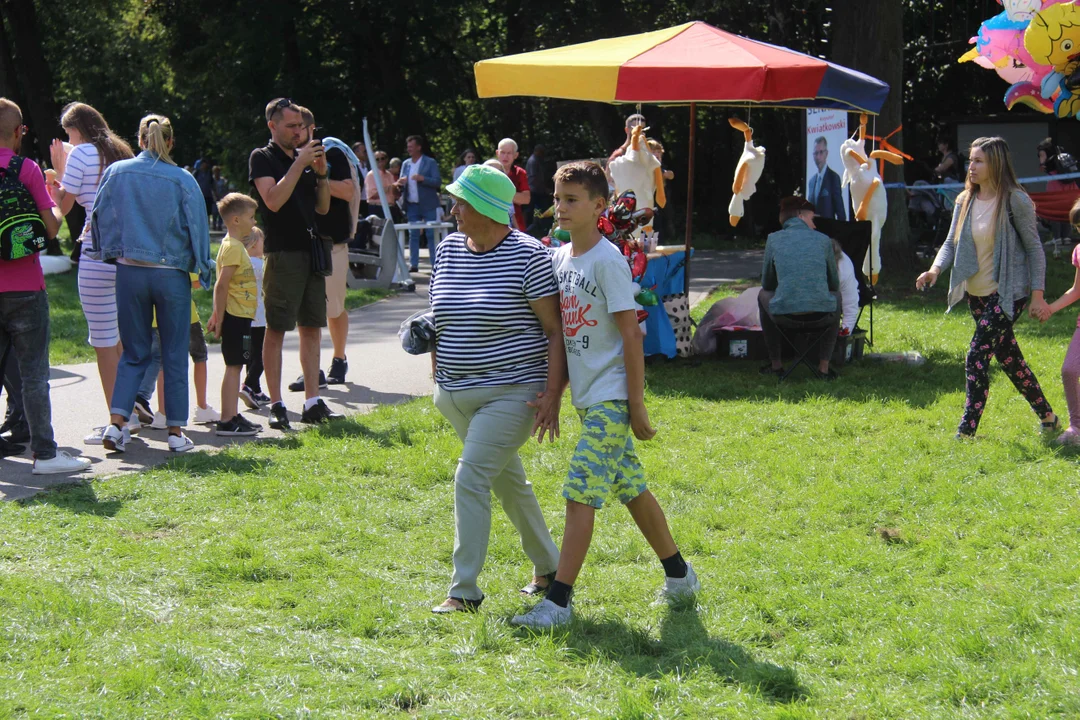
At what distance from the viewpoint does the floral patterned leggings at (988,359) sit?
22.4 ft

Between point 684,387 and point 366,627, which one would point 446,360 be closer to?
point 366,627

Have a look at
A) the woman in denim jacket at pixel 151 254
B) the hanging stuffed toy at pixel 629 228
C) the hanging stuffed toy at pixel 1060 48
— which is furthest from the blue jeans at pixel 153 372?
the hanging stuffed toy at pixel 1060 48

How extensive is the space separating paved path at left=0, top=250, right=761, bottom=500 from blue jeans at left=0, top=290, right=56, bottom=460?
0.36m

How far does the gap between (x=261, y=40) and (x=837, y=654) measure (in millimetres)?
23540

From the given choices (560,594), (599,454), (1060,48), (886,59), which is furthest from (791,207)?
(886,59)

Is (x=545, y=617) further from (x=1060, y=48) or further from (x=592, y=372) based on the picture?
(x=1060, y=48)

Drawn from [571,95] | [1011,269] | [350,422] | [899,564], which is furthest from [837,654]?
[571,95]

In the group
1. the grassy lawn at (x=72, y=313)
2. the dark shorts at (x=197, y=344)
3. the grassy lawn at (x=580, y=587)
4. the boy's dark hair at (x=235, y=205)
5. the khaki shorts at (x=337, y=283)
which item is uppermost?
the boy's dark hair at (x=235, y=205)

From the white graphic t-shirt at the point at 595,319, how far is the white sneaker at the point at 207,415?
4.45 metres

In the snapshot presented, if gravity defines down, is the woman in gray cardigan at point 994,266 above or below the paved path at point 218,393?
above

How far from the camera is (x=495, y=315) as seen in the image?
165 inches

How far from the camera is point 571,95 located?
29.5 feet

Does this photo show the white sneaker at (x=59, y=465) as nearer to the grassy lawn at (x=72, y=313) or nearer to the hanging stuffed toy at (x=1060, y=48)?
the grassy lawn at (x=72, y=313)

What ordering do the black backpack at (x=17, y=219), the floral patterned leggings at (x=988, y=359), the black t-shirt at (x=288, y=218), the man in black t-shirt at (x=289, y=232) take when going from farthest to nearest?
the black t-shirt at (x=288, y=218), the man in black t-shirt at (x=289, y=232), the floral patterned leggings at (x=988, y=359), the black backpack at (x=17, y=219)
